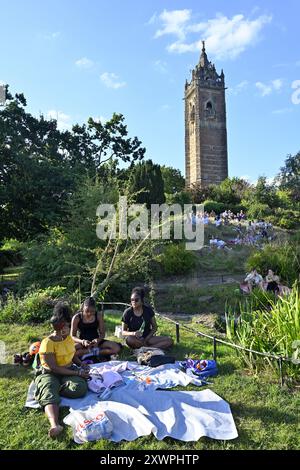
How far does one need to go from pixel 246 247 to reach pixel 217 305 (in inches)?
245

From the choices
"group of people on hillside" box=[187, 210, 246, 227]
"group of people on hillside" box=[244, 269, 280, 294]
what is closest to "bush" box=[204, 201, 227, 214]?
"group of people on hillside" box=[187, 210, 246, 227]

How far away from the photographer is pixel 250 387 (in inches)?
156

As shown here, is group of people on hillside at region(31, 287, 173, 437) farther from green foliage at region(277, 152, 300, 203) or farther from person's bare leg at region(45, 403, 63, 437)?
green foliage at region(277, 152, 300, 203)

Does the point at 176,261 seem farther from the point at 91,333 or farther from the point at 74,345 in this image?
the point at 74,345

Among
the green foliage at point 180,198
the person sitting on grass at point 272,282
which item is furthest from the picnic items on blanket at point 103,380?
the green foliage at point 180,198

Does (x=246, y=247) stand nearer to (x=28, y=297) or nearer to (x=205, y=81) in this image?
(x=28, y=297)

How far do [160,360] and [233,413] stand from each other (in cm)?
147

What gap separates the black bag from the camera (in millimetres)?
4719

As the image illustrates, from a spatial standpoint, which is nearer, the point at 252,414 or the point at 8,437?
the point at 8,437

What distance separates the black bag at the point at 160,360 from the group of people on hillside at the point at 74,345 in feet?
1.72

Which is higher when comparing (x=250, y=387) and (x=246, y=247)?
(x=246, y=247)

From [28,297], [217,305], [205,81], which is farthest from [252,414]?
[205,81]

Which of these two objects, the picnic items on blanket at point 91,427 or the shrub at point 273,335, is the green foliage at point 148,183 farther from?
the picnic items on blanket at point 91,427

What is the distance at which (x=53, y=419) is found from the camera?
3.27 m
